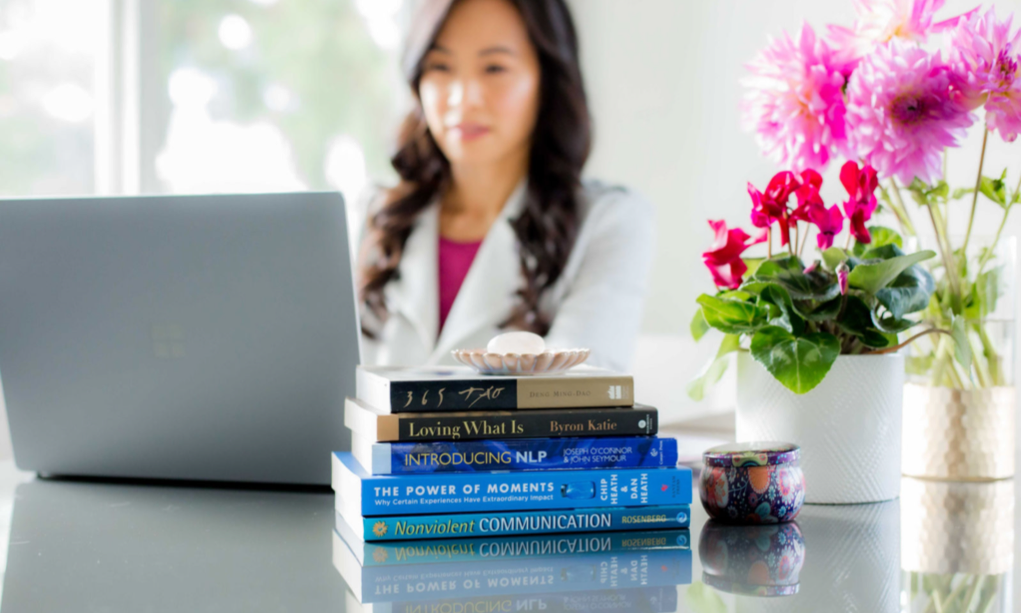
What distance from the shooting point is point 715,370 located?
0.86 m

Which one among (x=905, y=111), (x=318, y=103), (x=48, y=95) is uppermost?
(x=318, y=103)

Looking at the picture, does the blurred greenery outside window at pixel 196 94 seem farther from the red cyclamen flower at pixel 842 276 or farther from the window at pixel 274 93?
the red cyclamen flower at pixel 842 276

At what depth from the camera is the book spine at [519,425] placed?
625 mm

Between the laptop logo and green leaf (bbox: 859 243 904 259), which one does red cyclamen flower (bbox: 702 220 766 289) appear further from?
the laptop logo

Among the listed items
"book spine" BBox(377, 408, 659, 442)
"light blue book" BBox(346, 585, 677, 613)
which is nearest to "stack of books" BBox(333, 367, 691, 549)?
"book spine" BBox(377, 408, 659, 442)

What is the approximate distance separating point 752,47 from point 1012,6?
1.02 meters

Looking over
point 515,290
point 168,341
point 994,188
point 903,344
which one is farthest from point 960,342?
point 515,290

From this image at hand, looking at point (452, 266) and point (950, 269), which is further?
point (452, 266)

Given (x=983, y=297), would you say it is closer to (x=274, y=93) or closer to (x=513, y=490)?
(x=513, y=490)

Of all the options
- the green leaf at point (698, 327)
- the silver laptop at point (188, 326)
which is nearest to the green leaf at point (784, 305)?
the green leaf at point (698, 327)

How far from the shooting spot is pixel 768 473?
2.28 feet

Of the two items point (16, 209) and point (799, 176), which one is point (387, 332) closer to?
point (16, 209)

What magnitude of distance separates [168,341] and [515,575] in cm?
41

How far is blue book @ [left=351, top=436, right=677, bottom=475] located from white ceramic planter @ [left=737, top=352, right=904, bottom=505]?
172 millimetres
